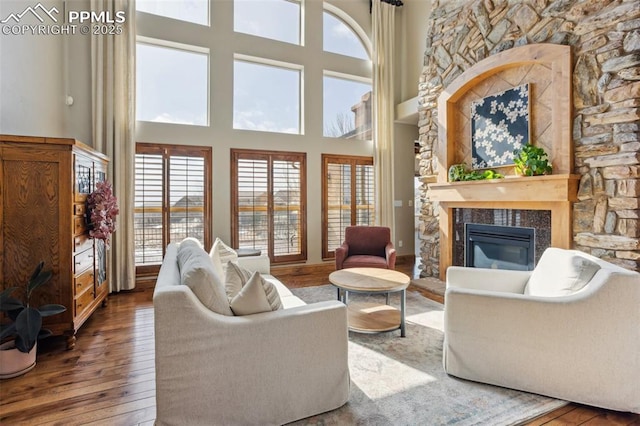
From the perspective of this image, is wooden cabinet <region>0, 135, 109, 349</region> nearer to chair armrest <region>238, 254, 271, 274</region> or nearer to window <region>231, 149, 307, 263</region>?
chair armrest <region>238, 254, 271, 274</region>

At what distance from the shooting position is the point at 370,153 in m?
6.42

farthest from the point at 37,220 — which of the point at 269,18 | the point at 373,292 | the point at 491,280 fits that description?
the point at 269,18

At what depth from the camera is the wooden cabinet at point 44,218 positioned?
260 cm

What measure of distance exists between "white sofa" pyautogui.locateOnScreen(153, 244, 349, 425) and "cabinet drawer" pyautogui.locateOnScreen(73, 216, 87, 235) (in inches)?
58.8

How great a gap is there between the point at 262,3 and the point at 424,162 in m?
3.87

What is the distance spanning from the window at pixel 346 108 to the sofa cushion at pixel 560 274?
4329 millimetres

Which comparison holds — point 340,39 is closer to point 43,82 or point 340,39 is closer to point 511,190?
point 511,190

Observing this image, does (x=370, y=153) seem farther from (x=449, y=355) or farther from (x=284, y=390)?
(x=284, y=390)

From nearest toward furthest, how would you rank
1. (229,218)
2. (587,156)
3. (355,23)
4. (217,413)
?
(217,413), (587,156), (229,218), (355,23)

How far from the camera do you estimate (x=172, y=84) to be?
5.06 m

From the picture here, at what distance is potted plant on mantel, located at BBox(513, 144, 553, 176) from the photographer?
376 cm

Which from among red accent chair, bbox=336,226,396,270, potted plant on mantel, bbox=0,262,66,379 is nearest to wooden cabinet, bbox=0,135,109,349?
potted plant on mantel, bbox=0,262,66,379

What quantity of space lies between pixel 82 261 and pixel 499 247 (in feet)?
16.1

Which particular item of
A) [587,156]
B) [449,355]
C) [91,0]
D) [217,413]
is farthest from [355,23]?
[217,413]
